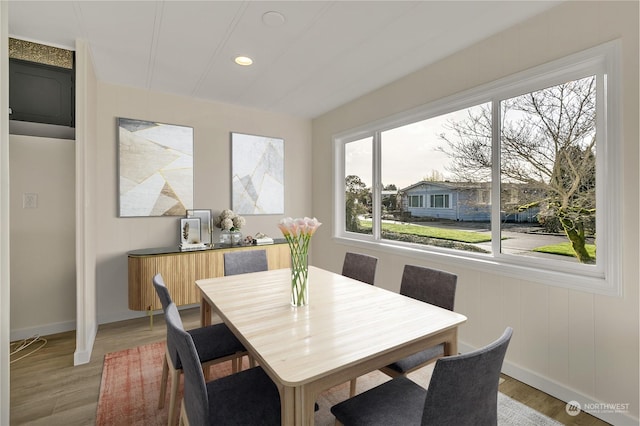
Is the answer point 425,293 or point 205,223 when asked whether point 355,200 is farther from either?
point 425,293

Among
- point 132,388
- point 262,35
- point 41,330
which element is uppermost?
point 262,35

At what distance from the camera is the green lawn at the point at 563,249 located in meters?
1.94

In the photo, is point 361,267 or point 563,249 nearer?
point 563,249

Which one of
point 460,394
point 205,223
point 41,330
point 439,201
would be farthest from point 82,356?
point 439,201

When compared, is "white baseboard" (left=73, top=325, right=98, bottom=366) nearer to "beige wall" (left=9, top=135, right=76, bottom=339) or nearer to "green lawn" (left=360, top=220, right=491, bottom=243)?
"beige wall" (left=9, top=135, right=76, bottom=339)

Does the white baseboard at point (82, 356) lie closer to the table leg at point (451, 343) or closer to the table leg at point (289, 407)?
the table leg at point (289, 407)

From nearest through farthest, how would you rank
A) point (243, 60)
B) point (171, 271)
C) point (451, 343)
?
point (451, 343), point (243, 60), point (171, 271)

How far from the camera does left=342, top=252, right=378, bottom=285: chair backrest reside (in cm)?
246

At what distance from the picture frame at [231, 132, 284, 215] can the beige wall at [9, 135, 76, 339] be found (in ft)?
5.46

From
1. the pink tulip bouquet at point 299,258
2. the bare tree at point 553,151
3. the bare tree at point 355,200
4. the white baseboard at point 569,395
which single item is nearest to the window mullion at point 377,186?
the bare tree at point 355,200

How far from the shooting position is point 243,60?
8.93 ft

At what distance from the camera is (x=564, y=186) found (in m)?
2.08

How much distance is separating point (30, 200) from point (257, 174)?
2290 mm

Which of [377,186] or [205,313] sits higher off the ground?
[377,186]
